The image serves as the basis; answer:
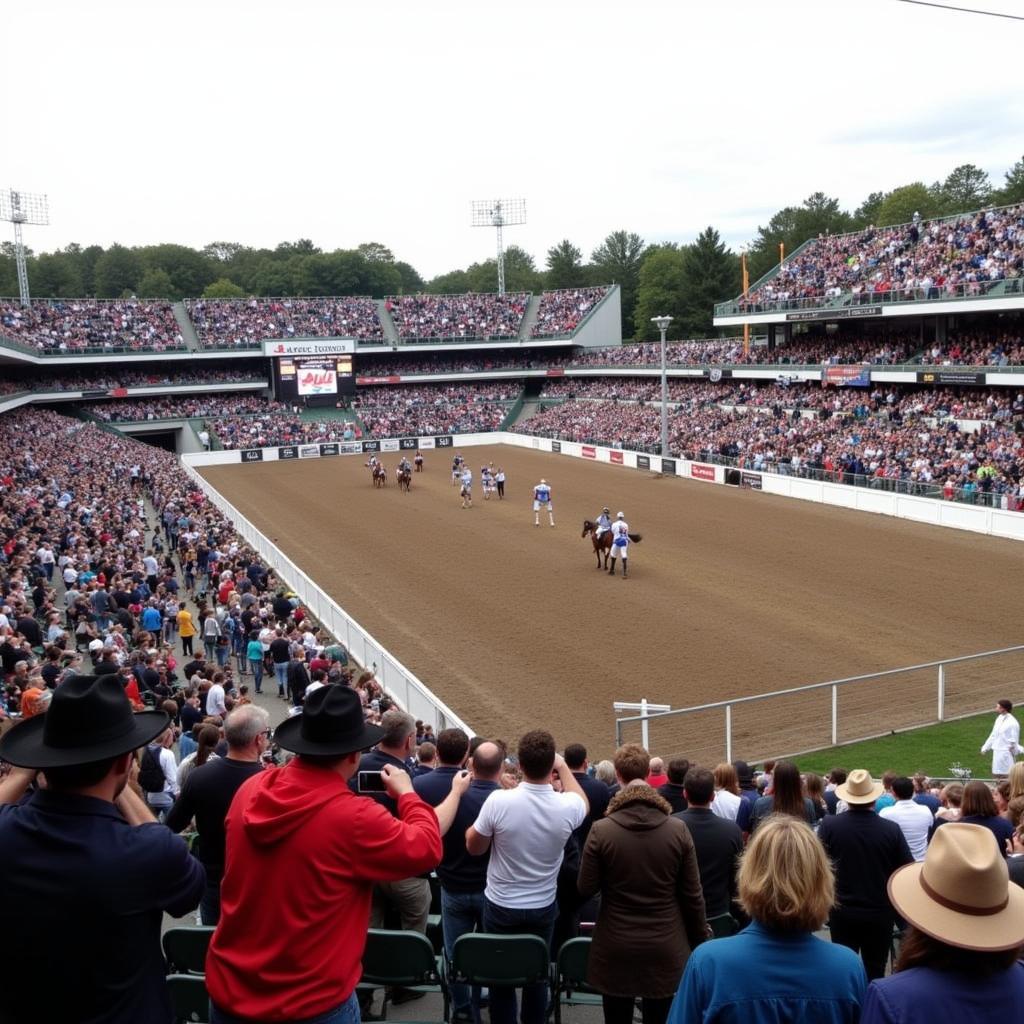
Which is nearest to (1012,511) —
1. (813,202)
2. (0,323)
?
(0,323)

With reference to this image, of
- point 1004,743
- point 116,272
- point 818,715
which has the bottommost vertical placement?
point 818,715

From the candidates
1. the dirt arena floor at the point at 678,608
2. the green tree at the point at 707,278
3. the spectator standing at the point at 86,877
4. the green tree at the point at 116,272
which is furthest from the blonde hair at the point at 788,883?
the green tree at the point at 116,272

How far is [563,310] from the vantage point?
7619 centimetres

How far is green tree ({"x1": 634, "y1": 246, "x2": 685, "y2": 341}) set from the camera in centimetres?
9450

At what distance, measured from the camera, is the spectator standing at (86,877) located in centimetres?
285

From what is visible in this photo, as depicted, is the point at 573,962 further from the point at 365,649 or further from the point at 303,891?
the point at 365,649

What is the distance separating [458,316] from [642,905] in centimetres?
7399

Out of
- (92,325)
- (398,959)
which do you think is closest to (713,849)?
(398,959)

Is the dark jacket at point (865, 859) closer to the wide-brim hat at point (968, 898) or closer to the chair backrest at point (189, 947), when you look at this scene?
the wide-brim hat at point (968, 898)

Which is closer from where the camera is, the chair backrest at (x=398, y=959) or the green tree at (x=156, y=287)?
the chair backrest at (x=398, y=959)

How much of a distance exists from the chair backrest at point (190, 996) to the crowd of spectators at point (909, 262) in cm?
3822

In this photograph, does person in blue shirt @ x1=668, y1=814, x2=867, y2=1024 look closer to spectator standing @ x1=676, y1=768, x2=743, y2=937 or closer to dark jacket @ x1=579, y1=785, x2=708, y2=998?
dark jacket @ x1=579, y1=785, x2=708, y2=998

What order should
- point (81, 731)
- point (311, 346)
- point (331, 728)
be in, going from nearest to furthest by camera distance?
point (81, 731) → point (331, 728) → point (311, 346)

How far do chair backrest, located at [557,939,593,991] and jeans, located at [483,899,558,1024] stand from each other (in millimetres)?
100
